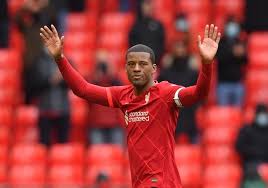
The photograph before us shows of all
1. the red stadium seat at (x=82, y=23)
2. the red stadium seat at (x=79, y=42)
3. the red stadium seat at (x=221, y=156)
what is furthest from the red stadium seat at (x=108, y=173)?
the red stadium seat at (x=82, y=23)

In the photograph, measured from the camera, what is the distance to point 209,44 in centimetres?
845

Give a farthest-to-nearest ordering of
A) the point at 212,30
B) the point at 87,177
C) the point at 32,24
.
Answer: the point at 32,24 < the point at 87,177 < the point at 212,30

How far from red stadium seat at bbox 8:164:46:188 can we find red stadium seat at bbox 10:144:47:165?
8cm

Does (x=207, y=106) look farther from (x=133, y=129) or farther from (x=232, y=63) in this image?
(x=133, y=129)

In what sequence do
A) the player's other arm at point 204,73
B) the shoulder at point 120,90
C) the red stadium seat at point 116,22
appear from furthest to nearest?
1. the red stadium seat at point 116,22
2. the shoulder at point 120,90
3. the player's other arm at point 204,73

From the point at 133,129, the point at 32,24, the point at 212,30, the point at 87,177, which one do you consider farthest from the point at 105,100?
the point at 32,24

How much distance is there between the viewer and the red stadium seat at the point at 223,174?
15.1 m

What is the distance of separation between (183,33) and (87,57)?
248 centimetres

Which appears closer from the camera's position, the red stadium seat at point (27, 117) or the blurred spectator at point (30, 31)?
the blurred spectator at point (30, 31)

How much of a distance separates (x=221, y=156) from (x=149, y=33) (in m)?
2.29

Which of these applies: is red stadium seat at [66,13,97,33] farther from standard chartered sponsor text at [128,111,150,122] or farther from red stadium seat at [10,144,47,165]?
standard chartered sponsor text at [128,111,150,122]

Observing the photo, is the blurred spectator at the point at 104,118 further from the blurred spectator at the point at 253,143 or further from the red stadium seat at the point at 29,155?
the blurred spectator at the point at 253,143

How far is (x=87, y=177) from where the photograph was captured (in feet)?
50.6

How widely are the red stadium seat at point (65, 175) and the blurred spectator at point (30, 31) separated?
4.92 feet
